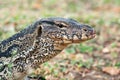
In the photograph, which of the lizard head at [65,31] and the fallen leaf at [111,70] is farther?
the fallen leaf at [111,70]

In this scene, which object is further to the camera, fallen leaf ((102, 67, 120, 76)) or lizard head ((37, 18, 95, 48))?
fallen leaf ((102, 67, 120, 76))

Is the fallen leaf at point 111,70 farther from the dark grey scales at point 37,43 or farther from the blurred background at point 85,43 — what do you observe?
the dark grey scales at point 37,43

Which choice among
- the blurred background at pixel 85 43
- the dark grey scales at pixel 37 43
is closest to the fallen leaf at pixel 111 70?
the blurred background at pixel 85 43

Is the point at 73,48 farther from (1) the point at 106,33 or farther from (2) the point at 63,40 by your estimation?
(2) the point at 63,40

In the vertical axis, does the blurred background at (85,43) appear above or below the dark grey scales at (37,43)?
below

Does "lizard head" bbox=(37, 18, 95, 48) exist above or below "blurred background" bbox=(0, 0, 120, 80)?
above

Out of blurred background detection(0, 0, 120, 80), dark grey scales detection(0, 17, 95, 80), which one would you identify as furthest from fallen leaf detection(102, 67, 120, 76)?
dark grey scales detection(0, 17, 95, 80)

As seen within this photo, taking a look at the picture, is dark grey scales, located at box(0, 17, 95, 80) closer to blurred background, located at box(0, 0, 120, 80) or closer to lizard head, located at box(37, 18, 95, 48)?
lizard head, located at box(37, 18, 95, 48)

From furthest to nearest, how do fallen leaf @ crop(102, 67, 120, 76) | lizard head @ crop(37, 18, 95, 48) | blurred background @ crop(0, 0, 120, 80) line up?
fallen leaf @ crop(102, 67, 120, 76) → blurred background @ crop(0, 0, 120, 80) → lizard head @ crop(37, 18, 95, 48)
